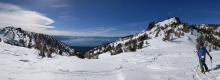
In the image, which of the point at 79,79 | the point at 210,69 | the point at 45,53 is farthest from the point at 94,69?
the point at 45,53

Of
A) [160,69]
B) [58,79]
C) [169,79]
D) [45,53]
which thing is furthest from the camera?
[45,53]

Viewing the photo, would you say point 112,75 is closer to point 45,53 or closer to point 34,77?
point 34,77

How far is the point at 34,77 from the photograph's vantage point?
12828 millimetres

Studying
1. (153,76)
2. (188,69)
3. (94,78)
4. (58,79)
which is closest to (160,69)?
(188,69)

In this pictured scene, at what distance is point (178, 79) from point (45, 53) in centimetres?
1237

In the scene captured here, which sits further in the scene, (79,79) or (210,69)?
(210,69)

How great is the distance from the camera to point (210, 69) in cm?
1686

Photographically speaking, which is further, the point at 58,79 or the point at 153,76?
the point at 153,76

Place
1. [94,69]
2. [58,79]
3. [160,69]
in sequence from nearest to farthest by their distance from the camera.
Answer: [58,79] < [94,69] < [160,69]

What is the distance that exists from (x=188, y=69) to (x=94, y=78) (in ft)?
21.1

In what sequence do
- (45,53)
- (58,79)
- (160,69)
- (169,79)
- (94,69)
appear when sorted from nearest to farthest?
(58,79) < (169,79) < (94,69) < (160,69) < (45,53)

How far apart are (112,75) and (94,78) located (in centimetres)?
121

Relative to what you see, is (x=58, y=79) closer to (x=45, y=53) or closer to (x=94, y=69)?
(x=94, y=69)

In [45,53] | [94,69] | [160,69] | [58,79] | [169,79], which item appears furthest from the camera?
[45,53]
